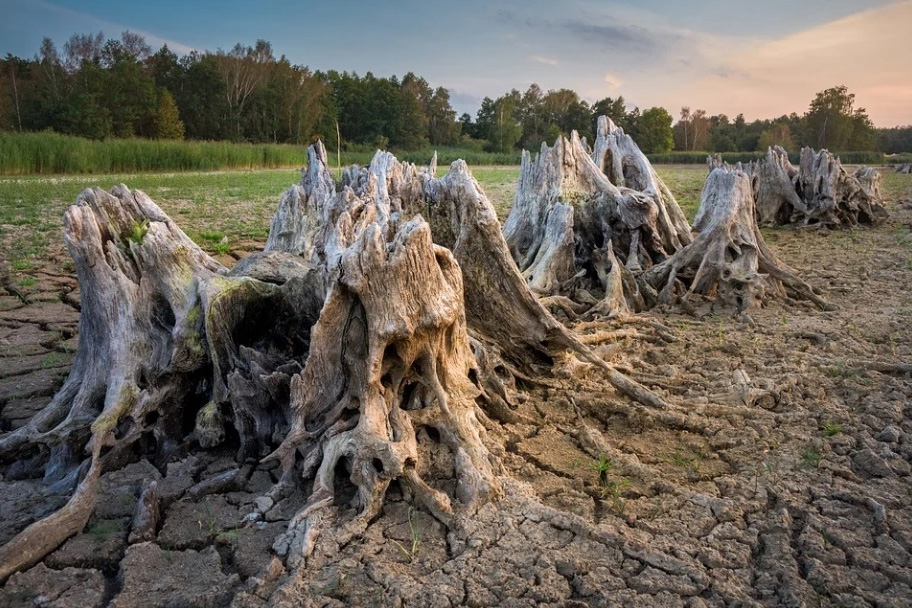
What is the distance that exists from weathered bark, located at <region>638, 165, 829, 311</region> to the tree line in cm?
1712

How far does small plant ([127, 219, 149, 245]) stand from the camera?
385cm

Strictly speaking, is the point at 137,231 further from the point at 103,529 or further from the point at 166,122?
the point at 166,122

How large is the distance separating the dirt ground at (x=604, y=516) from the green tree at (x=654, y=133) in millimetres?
→ 70703

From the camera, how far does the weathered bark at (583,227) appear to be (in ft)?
22.1

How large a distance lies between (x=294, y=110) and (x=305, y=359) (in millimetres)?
57580

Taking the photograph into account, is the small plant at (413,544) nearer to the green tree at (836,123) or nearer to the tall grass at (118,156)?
the tall grass at (118,156)

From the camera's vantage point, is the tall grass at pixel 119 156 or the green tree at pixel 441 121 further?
the green tree at pixel 441 121

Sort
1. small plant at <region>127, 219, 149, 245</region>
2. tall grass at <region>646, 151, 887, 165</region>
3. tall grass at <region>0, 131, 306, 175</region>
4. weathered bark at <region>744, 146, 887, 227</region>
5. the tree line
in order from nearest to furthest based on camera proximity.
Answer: small plant at <region>127, 219, 149, 245</region> → weathered bark at <region>744, 146, 887, 227</region> → tall grass at <region>0, 131, 306, 175</region> → the tree line → tall grass at <region>646, 151, 887, 165</region>

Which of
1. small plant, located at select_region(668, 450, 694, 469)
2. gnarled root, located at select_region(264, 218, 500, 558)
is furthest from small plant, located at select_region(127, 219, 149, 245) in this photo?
small plant, located at select_region(668, 450, 694, 469)

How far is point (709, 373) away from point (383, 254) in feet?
9.10

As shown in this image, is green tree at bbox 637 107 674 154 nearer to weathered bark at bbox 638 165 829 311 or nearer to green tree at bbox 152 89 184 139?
green tree at bbox 152 89 184 139

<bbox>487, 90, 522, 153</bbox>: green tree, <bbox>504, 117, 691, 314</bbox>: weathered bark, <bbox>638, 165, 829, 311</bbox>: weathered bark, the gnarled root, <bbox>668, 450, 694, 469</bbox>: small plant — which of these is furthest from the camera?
<bbox>487, 90, 522, 153</bbox>: green tree

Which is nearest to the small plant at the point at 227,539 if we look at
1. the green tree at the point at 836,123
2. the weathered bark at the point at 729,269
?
the weathered bark at the point at 729,269

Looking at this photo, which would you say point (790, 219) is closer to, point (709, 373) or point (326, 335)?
point (709, 373)
